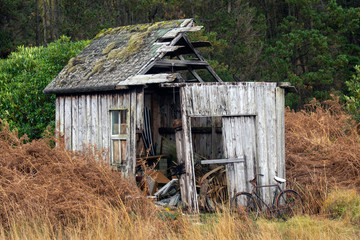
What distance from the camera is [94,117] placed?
13047 millimetres

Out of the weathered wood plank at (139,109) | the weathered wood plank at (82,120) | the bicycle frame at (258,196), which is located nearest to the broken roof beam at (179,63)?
the weathered wood plank at (139,109)

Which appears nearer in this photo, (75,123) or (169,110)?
(75,123)

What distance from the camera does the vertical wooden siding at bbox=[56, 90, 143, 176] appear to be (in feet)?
39.5

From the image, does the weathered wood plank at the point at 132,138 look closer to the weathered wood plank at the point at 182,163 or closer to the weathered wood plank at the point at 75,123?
the weathered wood plank at the point at 182,163

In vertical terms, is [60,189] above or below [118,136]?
below

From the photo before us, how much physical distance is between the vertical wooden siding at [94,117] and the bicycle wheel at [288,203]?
12.2 ft

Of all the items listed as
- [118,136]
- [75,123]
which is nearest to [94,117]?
[75,123]

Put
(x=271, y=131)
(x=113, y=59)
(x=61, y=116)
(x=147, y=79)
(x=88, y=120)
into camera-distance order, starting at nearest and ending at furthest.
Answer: (x=147, y=79)
(x=271, y=131)
(x=88, y=120)
(x=113, y=59)
(x=61, y=116)

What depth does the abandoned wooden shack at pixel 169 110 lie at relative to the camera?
1155 centimetres

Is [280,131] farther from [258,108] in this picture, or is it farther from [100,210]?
[100,210]

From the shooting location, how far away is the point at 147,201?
930 cm

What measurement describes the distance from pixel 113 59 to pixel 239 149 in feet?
15.0

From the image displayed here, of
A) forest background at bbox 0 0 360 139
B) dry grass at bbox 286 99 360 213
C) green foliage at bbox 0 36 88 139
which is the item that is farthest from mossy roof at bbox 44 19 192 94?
forest background at bbox 0 0 360 139

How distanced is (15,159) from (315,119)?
11.1 m
